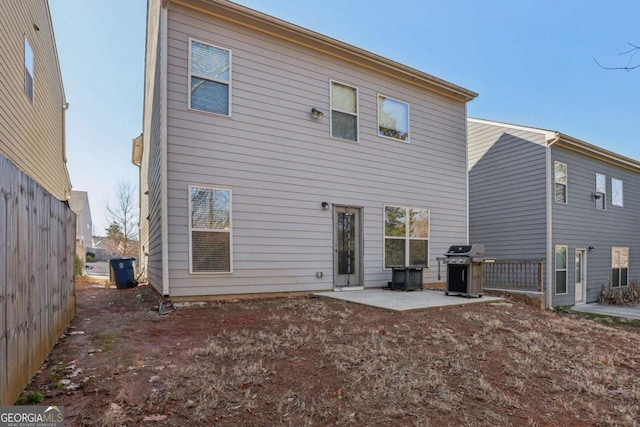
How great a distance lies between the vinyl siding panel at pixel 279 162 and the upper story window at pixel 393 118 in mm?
169

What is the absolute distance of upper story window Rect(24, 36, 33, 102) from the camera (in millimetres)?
6836

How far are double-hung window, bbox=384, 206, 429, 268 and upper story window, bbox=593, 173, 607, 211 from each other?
817 centimetres

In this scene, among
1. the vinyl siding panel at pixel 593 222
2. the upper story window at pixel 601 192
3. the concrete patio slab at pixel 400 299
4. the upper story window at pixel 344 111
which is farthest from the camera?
the upper story window at pixel 601 192

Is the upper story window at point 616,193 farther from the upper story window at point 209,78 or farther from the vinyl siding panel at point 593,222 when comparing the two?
the upper story window at point 209,78

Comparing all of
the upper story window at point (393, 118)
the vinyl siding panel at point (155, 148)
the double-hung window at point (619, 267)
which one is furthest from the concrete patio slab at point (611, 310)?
the vinyl siding panel at point (155, 148)

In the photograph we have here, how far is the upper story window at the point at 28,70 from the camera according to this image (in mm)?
6836

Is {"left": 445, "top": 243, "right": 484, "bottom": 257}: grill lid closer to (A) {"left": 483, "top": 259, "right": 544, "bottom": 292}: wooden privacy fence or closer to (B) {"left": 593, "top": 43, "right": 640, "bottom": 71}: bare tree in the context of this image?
(A) {"left": 483, "top": 259, "right": 544, "bottom": 292}: wooden privacy fence

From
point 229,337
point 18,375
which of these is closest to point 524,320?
point 229,337

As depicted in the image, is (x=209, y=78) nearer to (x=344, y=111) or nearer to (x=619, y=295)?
(x=344, y=111)

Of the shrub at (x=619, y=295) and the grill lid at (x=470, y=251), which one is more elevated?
Result: the grill lid at (x=470, y=251)

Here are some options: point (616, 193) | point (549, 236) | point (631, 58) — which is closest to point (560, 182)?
point (549, 236)

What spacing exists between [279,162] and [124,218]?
1843cm

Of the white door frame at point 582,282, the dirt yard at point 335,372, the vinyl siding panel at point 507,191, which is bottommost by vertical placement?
the white door frame at point 582,282

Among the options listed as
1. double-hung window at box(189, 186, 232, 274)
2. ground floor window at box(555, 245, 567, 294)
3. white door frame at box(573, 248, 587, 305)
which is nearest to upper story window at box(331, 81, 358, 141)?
double-hung window at box(189, 186, 232, 274)
